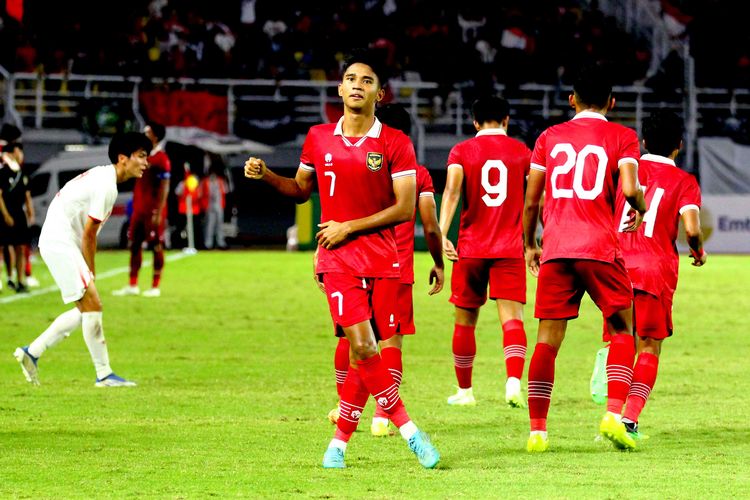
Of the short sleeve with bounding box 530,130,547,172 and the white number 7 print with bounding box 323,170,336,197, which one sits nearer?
the white number 7 print with bounding box 323,170,336,197

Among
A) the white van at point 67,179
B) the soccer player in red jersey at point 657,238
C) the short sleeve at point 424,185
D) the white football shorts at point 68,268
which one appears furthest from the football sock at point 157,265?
the white van at point 67,179

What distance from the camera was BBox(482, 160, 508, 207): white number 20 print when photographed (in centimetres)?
1061

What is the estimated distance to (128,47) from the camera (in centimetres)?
3888

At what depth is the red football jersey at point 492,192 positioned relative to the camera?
10633 mm

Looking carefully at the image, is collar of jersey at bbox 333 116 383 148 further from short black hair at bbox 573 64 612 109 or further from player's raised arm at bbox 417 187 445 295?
short black hair at bbox 573 64 612 109

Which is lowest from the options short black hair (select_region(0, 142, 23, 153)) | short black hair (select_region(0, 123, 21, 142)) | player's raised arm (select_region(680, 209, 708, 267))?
short black hair (select_region(0, 142, 23, 153))

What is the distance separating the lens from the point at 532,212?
848 centimetres

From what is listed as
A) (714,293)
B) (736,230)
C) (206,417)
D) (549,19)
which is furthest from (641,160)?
(549,19)

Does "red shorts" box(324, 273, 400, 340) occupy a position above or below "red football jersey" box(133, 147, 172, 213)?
above

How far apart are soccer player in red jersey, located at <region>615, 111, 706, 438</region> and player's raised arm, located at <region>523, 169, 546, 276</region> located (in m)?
0.65

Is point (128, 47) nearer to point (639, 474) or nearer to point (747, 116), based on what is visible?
point (747, 116)

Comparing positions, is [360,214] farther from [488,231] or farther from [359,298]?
[488,231]

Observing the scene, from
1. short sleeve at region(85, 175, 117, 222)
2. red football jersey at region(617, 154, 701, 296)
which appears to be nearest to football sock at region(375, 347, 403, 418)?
red football jersey at region(617, 154, 701, 296)

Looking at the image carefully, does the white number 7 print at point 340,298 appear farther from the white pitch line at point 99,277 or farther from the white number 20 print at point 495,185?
the white pitch line at point 99,277
